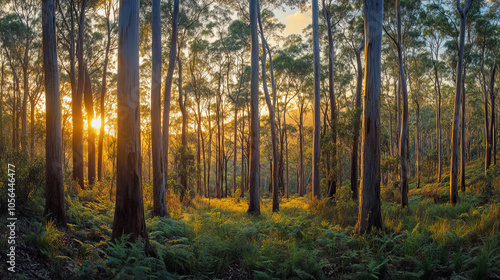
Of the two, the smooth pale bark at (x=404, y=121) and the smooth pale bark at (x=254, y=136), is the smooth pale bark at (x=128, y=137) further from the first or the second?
the smooth pale bark at (x=404, y=121)

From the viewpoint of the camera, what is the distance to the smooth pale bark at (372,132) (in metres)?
5.89

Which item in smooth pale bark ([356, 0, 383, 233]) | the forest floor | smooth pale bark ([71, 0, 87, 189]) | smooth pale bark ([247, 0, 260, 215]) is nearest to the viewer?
the forest floor

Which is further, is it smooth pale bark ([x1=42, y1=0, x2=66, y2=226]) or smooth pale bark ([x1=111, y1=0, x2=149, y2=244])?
smooth pale bark ([x1=42, y1=0, x2=66, y2=226])

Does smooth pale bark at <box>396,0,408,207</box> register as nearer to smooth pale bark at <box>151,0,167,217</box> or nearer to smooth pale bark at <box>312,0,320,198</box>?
smooth pale bark at <box>312,0,320,198</box>

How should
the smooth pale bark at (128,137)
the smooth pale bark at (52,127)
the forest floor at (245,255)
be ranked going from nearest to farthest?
the forest floor at (245,255) → the smooth pale bark at (128,137) → the smooth pale bark at (52,127)

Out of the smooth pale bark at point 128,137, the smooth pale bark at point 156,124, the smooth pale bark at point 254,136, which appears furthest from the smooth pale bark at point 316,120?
the smooth pale bark at point 128,137

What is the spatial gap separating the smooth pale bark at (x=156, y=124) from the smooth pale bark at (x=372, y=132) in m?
6.16

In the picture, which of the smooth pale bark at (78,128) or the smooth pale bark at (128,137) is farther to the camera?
the smooth pale bark at (78,128)

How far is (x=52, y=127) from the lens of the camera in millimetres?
5797

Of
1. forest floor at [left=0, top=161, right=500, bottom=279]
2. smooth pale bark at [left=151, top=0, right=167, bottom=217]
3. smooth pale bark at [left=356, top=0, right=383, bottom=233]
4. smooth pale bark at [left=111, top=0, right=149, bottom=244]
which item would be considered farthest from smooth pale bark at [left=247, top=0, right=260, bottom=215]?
smooth pale bark at [left=111, top=0, right=149, bottom=244]

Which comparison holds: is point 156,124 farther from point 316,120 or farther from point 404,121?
point 404,121

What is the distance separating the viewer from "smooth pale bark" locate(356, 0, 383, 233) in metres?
5.89

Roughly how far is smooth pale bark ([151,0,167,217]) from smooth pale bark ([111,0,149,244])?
4056mm

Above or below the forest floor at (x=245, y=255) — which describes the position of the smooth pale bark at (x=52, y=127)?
above
